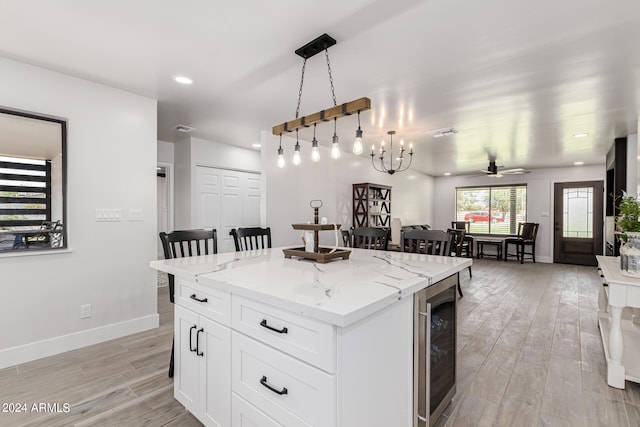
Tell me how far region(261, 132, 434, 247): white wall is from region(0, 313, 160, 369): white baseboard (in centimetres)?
190

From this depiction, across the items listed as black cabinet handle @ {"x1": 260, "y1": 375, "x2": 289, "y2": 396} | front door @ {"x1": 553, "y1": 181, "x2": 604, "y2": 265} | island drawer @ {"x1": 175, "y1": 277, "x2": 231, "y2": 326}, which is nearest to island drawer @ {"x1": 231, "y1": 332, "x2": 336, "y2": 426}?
black cabinet handle @ {"x1": 260, "y1": 375, "x2": 289, "y2": 396}

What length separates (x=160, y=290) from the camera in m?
4.68

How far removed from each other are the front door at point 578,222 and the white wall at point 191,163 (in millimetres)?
7899

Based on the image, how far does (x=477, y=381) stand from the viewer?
2203 millimetres

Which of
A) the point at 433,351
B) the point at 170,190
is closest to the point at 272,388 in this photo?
the point at 433,351

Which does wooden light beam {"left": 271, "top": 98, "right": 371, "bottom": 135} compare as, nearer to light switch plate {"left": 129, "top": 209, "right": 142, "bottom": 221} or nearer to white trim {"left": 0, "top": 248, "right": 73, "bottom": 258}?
light switch plate {"left": 129, "top": 209, "right": 142, "bottom": 221}

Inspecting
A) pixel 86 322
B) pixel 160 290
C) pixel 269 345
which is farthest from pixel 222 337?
pixel 160 290

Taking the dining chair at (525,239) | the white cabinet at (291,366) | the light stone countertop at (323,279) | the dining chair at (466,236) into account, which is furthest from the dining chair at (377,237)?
the dining chair at (525,239)

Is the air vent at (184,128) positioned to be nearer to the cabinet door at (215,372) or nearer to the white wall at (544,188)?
the cabinet door at (215,372)

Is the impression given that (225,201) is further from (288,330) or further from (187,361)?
(288,330)

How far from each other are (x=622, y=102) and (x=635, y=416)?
9.83 ft

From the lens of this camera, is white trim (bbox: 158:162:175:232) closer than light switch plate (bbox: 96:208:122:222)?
No

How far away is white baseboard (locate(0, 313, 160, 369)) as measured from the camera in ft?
7.95

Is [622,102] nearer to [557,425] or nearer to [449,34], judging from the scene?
[449,34]
